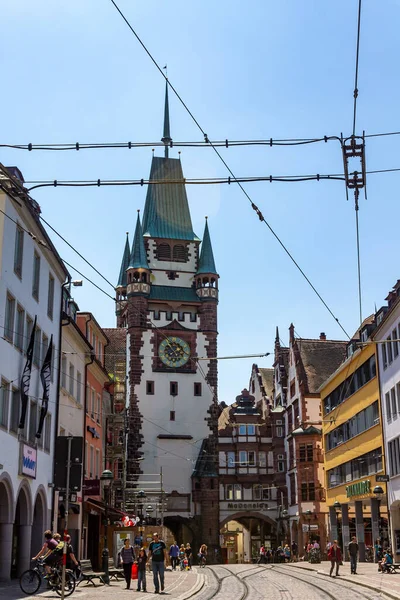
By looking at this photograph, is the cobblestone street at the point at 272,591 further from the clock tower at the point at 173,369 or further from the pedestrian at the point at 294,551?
the clock tower at the point at 173,369

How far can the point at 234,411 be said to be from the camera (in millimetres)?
85562

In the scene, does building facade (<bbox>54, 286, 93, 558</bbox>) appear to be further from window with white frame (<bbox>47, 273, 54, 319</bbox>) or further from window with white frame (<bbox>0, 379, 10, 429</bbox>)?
window with white frame (<bbox>0, 379, 10, 429</bbox>)

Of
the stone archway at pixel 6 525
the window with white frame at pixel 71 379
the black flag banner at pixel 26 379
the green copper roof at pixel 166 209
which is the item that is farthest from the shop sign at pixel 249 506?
the stone archway at pixel 6 525

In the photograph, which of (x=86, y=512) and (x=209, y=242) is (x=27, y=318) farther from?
(x=209, y=242)

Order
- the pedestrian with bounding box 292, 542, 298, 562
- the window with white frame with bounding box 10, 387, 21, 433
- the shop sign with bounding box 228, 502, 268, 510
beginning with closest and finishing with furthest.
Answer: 1. the window with white frame with bounding box 10, 387, 21, 433
2. the pedestrian with bounding box 292, 542, 298, 562
3. the shop sign with bounding box 228, 502, 268, 510

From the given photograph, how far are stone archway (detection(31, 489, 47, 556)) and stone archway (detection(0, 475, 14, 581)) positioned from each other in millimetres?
4487

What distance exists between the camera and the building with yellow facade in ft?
142

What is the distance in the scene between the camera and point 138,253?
83.5m

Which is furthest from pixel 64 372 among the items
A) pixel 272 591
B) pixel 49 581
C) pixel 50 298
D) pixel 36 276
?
pixel 49 581

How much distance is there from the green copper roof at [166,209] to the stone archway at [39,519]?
185ft

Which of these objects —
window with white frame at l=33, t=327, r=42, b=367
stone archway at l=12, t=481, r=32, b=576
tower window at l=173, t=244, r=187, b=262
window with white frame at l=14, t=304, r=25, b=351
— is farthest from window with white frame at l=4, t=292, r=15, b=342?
tower window at l=173, t=244, r=187, b=262

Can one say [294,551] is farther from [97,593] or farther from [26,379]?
[97,593]

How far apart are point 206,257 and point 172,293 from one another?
5.92 m

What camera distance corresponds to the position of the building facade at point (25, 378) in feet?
84.4
